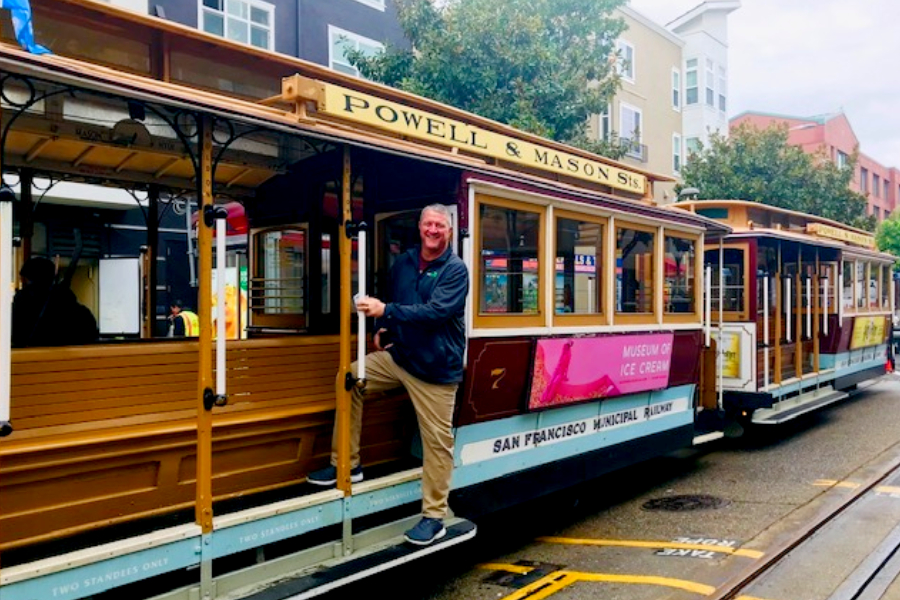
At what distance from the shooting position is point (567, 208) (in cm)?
555

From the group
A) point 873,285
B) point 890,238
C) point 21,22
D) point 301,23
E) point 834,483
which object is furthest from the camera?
point 890,238

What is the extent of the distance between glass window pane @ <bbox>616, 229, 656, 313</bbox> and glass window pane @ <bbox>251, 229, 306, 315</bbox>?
96.1 inches

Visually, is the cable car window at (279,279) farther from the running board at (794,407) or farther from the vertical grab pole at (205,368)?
the running board at (794,407)

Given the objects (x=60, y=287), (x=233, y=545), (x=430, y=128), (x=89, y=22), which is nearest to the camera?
(x=233, y=545)

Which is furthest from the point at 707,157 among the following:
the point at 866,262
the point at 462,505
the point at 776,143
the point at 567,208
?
the point at 462,505

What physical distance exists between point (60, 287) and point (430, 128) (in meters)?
2.30

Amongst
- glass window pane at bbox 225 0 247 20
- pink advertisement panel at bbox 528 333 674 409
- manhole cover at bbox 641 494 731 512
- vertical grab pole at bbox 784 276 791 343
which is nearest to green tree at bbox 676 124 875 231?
vertical grab pole at bbox 784 276 791 343

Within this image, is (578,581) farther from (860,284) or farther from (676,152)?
(676,152)

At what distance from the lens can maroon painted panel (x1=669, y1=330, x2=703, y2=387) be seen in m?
7.01

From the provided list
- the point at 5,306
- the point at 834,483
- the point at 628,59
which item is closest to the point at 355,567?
the point at 5,306

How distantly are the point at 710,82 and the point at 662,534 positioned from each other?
25.8 m

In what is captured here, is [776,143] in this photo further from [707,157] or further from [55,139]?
[55,139]

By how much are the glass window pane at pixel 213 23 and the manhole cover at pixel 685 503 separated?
1117 centimetres

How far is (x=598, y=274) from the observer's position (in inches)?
233
